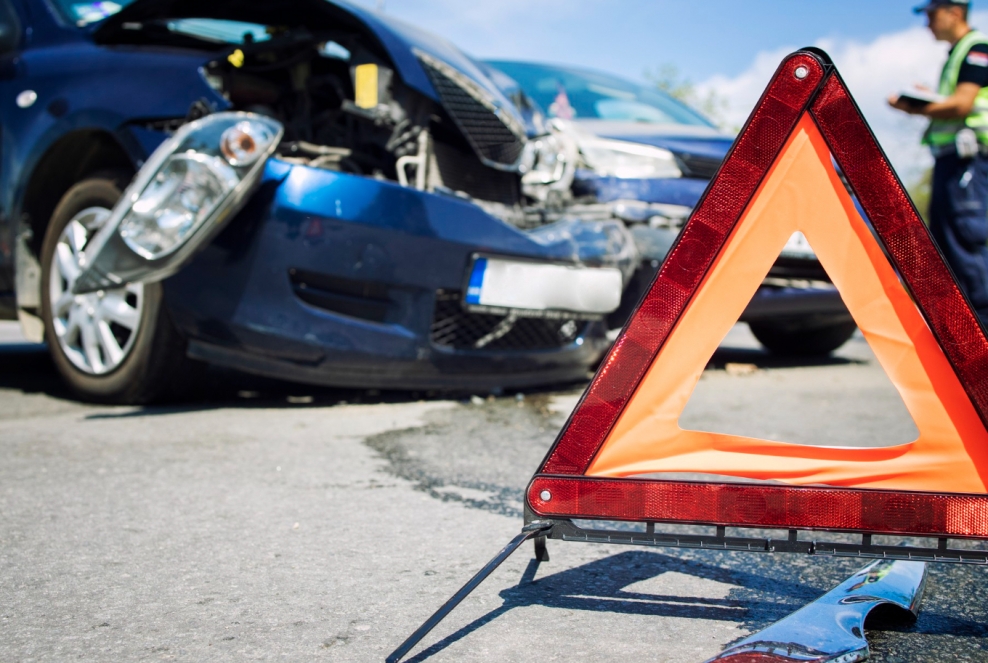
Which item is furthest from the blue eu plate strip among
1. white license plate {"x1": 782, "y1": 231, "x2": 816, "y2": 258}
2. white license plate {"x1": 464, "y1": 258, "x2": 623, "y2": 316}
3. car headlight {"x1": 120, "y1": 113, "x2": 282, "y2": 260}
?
→ white license plate {"x1": 782, "y1": 231, "x2": 816, "y2": 258}

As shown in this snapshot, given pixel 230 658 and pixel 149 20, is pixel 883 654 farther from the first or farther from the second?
pixel 149 20

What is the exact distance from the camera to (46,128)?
378 cm

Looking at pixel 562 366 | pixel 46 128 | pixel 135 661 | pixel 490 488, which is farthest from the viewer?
pixel 562 366

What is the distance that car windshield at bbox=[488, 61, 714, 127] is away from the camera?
579 cm

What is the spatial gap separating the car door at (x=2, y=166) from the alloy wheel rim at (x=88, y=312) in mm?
348

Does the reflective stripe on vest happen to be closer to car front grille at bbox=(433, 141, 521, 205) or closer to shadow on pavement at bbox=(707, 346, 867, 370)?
shadow on pavement at bbox=(707, 346, 867, 370)

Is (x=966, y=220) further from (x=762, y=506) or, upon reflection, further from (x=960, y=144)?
(x=762, y=506)

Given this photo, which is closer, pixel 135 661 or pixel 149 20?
pixel 135 661

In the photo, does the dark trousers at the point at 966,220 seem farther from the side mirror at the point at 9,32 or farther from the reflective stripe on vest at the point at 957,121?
the side mirror at the point at 9,32

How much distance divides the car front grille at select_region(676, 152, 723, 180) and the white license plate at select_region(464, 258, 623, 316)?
1.20 m

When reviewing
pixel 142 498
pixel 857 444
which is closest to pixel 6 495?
pixel 142 498

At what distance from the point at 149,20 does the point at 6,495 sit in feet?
7.37

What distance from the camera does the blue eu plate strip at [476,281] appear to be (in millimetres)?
3549

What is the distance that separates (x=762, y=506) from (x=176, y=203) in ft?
7.38
